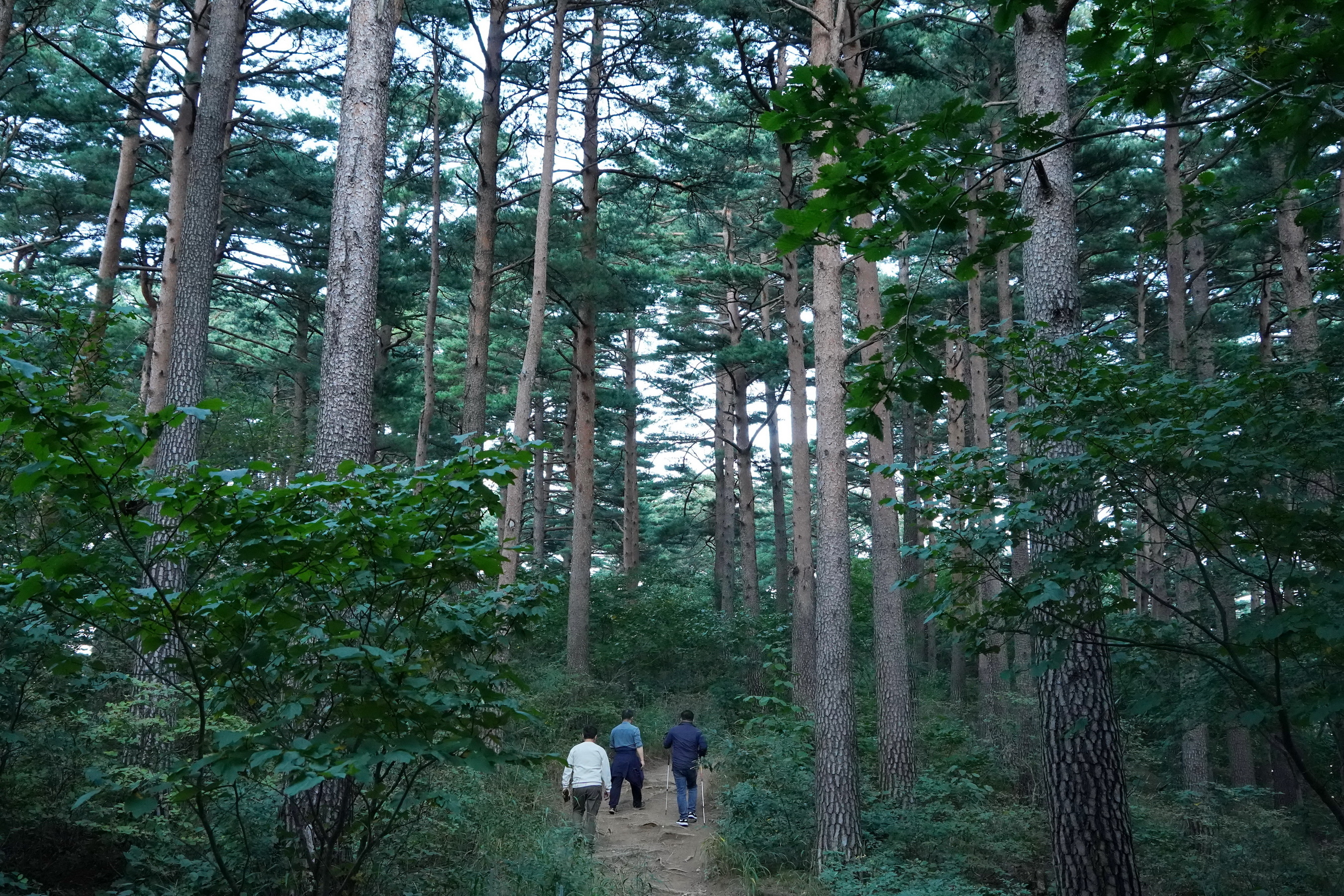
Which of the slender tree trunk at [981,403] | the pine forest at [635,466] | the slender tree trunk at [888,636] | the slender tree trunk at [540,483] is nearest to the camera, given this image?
the pine forest at [635,466]

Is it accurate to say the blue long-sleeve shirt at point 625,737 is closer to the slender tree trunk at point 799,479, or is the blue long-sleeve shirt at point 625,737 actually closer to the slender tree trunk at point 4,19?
the slender tree trunk at point 799,479

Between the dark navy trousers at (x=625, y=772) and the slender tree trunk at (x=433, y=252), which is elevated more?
the slender tree trunk at (x=433, y=252)

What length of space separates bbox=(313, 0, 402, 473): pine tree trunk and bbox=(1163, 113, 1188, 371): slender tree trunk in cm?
1116

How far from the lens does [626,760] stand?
11523mm

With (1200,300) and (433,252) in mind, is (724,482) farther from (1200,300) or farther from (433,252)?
(1200,300)

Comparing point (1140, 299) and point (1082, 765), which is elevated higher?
point (1140, 299)

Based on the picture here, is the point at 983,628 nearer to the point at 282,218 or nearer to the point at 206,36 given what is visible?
the point at 206,36

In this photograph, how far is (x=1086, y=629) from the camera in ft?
15.3

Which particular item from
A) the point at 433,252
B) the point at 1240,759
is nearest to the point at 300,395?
the point at 433,252

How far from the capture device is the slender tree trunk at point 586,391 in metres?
16.2

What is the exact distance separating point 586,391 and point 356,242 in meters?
11.3

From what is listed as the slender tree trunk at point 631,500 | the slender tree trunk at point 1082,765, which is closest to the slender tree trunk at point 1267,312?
the slender tree trunk at point 1082,765

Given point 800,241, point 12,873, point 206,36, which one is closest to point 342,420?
point 12,873

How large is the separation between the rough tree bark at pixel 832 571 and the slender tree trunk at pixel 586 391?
6.73 m
